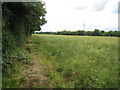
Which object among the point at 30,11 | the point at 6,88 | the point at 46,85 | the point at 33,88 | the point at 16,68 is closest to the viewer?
the point at 6,88

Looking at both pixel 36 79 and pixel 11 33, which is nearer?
pixel 36 79

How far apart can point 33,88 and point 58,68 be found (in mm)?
2528

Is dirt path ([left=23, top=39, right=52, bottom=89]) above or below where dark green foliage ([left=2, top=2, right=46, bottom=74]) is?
below

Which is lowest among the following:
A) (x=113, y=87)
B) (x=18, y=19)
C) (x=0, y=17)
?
(x=113, y=87)

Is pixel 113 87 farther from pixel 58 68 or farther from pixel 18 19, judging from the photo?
pixel 18 19

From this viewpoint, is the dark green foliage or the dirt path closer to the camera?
the dirt path

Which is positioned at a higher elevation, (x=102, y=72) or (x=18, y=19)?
(x=18, y=19)

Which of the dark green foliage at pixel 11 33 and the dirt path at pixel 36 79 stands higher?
the dark green foliage at pixel 11 33

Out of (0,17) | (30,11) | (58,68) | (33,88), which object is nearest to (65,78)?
(58,68)

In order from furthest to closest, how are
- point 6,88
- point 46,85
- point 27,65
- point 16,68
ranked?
point 27,65, point 16,68, point 46,85, point 6,88

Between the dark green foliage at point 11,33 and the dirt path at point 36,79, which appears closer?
the dirt path at point 36,79

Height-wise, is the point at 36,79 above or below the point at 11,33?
below

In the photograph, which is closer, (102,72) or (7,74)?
(7,74)

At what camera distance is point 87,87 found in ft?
15.7
